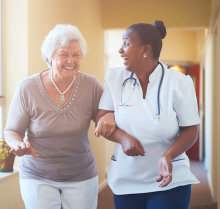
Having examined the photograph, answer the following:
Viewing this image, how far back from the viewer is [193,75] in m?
8.90

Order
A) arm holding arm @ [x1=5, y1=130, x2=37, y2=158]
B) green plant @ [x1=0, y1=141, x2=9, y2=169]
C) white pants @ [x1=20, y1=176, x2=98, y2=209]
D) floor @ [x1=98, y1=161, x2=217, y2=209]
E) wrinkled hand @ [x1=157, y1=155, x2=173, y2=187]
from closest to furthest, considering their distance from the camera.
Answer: wrinkled hand @ [x1=157, y1=155, x2=173, y2=187] → arm holding arm @ [x1=5, y1=130, x2=37, y2=158] → white pants @ [x1=20, y1=176, x2=98, y2=209] → green plant @ [x1=0, y1=141, x2=9, y2=169] → floor @ [x1=98, y1=161, x2=217, y2=209]

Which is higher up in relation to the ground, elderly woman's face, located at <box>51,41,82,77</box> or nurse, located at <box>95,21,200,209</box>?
elderly woman's face, located at <box>51,41,82,77</box>

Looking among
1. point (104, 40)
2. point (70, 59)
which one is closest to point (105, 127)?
point (70, 59)

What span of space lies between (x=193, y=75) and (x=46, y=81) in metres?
7.36

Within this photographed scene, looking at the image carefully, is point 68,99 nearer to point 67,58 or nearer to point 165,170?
point 67,58

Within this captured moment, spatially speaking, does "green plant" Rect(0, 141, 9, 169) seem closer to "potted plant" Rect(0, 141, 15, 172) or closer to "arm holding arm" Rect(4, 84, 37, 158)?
"potted plant" Rect(0, 141, 15, 172)

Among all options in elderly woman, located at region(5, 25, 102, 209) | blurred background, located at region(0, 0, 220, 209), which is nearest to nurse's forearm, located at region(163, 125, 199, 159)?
elderly woman, located at region(5, 25, 102, 209)

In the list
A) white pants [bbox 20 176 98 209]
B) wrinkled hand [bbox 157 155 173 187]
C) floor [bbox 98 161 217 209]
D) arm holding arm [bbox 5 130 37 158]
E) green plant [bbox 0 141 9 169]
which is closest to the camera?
wrinkled hand [bbox 157 155 173 187]

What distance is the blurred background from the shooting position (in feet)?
9.89

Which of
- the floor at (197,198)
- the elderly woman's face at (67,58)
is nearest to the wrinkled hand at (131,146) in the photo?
the elderly woman's face at (67,58)

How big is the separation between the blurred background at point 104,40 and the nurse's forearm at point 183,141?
5.49ft

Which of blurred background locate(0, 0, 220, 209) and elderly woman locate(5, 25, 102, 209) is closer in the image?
elderly woman locate(5, 25, 102, 209)

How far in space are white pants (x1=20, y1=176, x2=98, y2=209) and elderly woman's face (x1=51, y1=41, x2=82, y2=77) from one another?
1.73 ft

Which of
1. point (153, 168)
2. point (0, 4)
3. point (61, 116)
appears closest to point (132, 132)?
point (153, 168)
